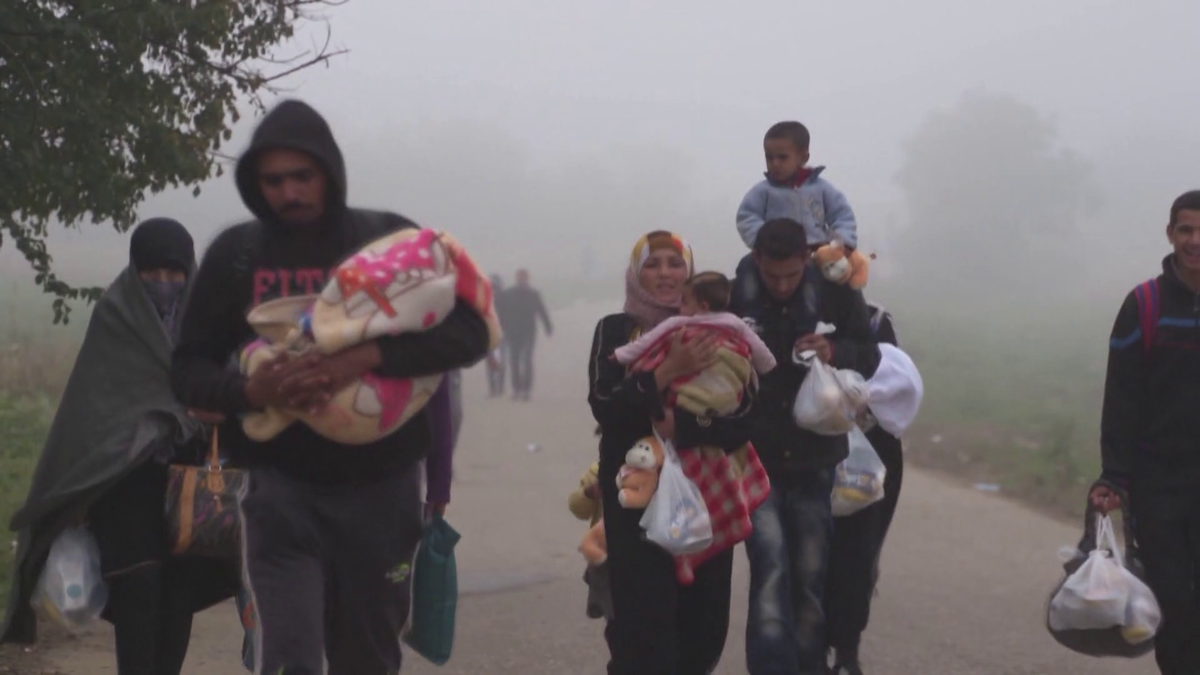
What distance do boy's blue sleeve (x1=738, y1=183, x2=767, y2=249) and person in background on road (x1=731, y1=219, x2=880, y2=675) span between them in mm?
803

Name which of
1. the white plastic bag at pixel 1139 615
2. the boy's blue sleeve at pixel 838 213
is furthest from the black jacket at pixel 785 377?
the white plastic bag at pixel 1139 615

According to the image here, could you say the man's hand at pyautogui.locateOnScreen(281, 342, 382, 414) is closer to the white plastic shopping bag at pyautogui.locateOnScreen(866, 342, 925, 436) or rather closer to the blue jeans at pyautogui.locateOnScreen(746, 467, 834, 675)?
the blue jeans at pyautogui.locateOnScreen(746, 467, 834, 675)

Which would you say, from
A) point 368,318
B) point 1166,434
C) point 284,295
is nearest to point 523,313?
point 1166,434

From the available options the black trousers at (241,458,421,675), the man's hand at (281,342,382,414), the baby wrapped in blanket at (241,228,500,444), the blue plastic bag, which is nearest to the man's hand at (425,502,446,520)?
the blue plastic bag

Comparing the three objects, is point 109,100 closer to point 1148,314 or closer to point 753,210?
point 753,210

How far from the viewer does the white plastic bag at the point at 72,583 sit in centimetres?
472

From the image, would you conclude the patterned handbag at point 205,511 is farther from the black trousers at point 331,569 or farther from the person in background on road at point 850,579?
the person in background on road at point 850,579

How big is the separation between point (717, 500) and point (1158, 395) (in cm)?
154

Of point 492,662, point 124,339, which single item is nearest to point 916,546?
point 492,662

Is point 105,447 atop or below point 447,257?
below

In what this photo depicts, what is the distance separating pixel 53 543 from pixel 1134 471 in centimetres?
356

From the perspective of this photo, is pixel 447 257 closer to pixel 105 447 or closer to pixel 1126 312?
pixel 105 447

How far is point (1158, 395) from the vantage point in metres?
5.12

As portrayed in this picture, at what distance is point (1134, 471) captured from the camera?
5207mm
